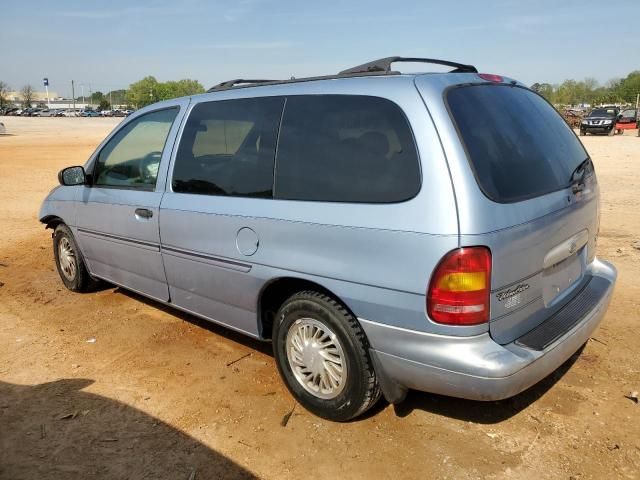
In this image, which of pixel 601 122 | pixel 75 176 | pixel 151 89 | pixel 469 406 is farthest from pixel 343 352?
pixel 151 89

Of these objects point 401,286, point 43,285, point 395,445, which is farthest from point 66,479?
point 43,285

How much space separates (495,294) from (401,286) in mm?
429

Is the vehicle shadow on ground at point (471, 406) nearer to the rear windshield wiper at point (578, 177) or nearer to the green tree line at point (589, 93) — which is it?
the rear windshield wiper at point (578, 177)

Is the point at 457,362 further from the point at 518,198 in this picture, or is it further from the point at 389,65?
the point at 389,65

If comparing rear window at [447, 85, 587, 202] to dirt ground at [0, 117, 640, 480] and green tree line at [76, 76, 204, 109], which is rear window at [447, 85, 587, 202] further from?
green tree line at [76, 76, 204, 109]

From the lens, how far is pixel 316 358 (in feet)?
10.2

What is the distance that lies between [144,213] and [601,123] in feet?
109

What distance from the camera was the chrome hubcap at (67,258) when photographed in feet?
17.3

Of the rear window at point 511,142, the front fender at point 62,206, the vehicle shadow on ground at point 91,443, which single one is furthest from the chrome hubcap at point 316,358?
the front fender at point 62,206

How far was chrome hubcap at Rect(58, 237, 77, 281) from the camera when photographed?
5263mm

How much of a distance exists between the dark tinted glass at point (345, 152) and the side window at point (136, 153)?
4.34ft

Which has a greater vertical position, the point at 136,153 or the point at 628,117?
the point at 628,117

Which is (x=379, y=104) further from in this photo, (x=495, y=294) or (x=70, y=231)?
(x=70, y=231)

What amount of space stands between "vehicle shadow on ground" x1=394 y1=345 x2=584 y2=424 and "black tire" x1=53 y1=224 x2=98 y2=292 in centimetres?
342
